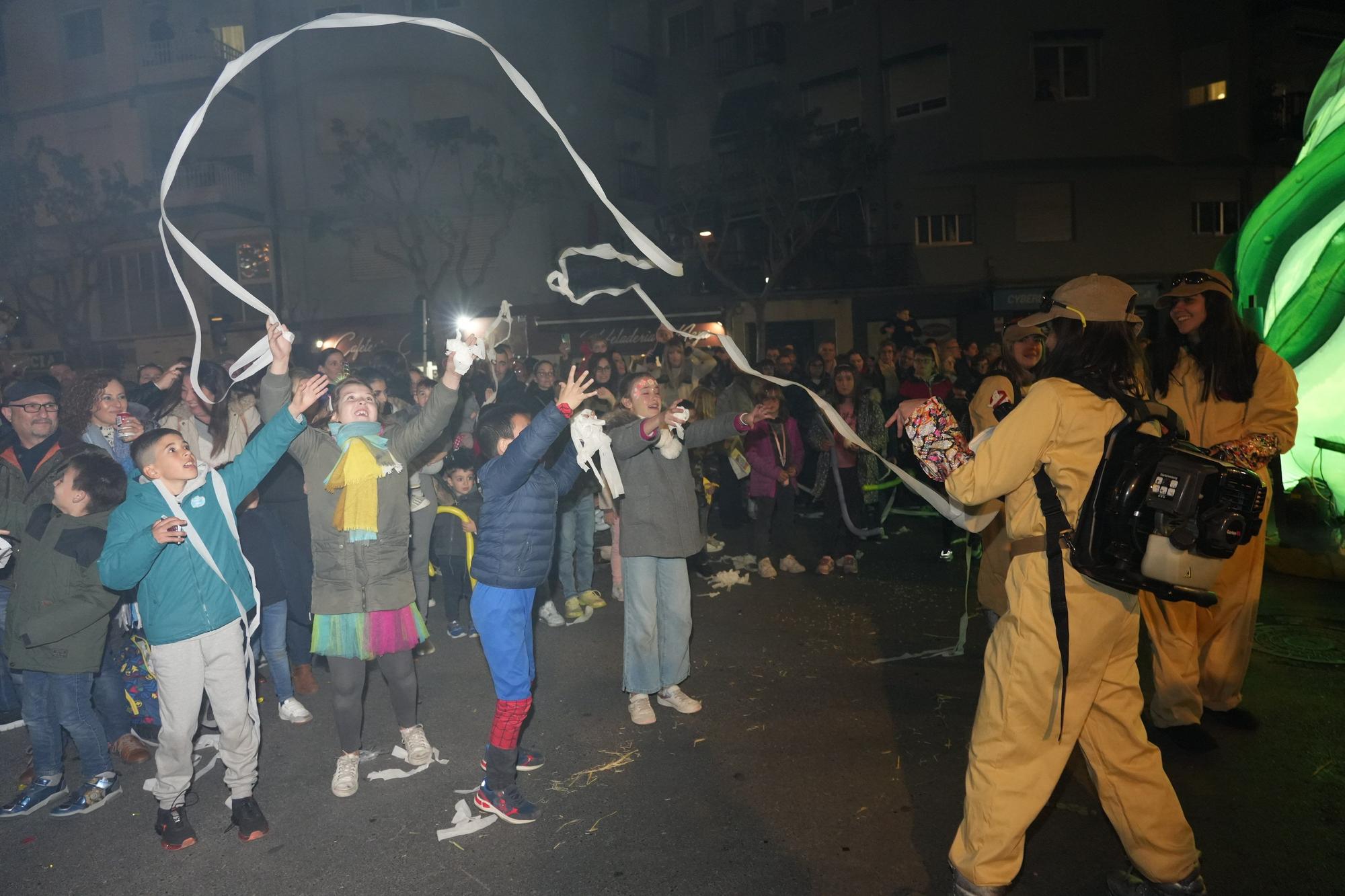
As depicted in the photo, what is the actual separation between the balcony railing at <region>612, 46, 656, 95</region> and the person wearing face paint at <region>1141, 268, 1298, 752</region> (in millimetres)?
28439

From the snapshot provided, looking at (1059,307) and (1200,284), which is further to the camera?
(1200,284)

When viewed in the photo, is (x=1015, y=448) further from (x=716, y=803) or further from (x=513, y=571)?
(x=513, y=571)

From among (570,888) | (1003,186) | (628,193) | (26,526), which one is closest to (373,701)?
(26,526)

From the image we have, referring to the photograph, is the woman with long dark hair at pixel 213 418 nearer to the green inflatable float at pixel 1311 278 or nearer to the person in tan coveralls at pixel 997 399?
the person in tan coveralls at pixel 997 399

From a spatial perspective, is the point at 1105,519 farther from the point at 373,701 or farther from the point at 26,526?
the point at 26,526

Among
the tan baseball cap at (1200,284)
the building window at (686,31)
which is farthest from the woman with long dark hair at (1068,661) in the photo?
the building window at (686,31)

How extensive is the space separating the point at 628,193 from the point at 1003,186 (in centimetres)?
1216

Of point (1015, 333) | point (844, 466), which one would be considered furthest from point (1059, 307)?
point (844, 466)

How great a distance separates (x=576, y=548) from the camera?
7676 millimetres

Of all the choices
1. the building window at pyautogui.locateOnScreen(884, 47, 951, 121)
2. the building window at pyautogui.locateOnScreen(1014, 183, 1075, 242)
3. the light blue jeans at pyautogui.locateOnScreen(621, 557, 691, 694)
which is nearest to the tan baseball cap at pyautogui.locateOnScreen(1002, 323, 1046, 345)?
the light blue jeans at pyautogui.locateOnScreen(621, 557, 691, 694)

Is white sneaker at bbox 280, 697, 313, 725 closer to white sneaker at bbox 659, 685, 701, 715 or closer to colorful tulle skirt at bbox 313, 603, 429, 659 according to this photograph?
colorful tulle skirt at bbox 313, 603, 429, 659

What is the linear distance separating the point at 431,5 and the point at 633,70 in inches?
277

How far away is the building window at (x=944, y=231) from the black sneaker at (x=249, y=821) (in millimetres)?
25213

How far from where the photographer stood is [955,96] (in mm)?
24703
